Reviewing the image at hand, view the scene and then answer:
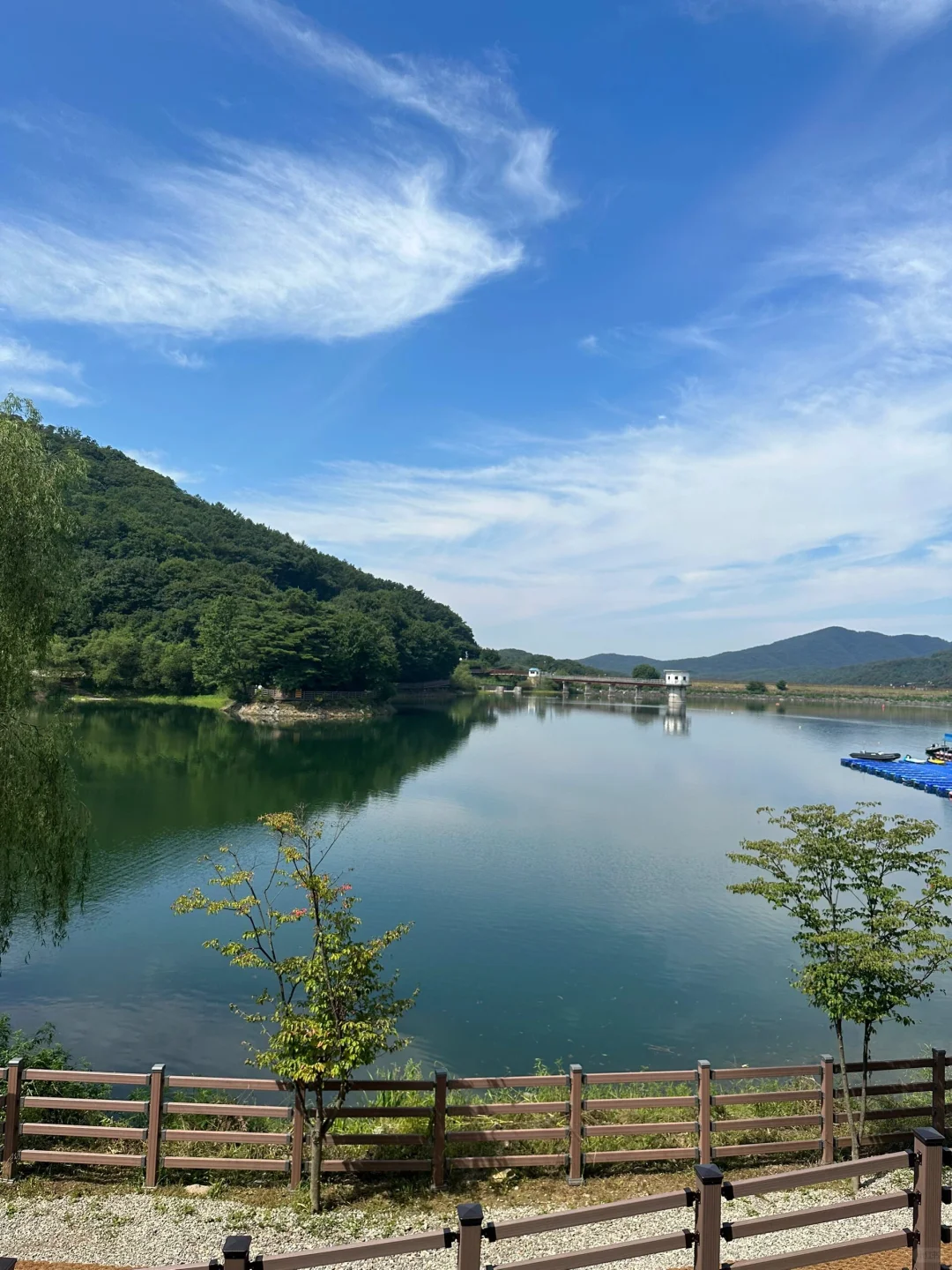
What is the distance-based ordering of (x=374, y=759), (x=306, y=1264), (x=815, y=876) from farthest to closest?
(x=374, y=759) < (x=815, y=876) < (x=306, y=1264)

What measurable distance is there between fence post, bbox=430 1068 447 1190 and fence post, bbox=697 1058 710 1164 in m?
2.78

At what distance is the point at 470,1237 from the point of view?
411cm

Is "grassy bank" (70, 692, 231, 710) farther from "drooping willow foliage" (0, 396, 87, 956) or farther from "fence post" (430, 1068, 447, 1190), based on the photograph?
"fence post" (430, 1068, 447, 1190)

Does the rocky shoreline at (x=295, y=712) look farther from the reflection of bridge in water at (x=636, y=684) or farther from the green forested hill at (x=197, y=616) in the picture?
the reflection of bridge in water at (x=636, y=684)

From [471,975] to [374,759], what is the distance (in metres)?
39.6

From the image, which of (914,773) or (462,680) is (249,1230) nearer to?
(914,773)

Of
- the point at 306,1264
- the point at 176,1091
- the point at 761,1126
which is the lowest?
the point at 176,1091

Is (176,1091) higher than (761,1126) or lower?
lower

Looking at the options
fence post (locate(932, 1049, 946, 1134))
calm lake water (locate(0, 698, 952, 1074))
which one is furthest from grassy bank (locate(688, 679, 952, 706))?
fence post (locate(932, 1049, 946, 1134))

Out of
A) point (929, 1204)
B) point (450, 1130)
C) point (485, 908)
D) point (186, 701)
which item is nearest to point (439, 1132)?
point (450, 1130)

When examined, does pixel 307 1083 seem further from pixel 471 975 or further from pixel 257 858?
pixel 257 858

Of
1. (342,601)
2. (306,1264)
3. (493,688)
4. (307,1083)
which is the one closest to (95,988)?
(307,1083)

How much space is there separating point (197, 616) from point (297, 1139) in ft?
341

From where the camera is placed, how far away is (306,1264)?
13.2ft
